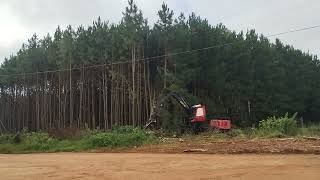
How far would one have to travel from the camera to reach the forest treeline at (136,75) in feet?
162

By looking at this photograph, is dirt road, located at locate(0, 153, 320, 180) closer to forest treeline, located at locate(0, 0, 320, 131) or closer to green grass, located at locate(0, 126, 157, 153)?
green grass, located at locate(0, 126, 157, 153)

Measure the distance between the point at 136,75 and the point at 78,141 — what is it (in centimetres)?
2092

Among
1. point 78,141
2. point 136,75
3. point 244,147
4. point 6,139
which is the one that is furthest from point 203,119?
point 136,75

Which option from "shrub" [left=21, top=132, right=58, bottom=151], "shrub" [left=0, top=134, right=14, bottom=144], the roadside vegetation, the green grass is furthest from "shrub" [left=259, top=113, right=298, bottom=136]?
"shrub" [left=0, top=134, right=14, bottom=144]

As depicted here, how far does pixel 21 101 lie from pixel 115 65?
Answer: 16870 mm

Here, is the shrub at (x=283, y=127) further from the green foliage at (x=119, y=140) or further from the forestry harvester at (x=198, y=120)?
the green foliage at (x=119, y=140)

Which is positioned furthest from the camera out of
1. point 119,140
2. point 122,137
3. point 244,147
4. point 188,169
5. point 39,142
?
point 39,142

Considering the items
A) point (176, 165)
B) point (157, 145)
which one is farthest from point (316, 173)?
point (157, 145)

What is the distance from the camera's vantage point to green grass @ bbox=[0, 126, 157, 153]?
2648 centimetres

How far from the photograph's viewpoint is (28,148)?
1225 inches

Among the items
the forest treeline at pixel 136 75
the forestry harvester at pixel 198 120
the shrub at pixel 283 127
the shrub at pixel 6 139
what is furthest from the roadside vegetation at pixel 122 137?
the forest treeline at pixel 136 75

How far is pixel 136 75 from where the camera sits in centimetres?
4991

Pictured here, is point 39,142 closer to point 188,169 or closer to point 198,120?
point 198,120

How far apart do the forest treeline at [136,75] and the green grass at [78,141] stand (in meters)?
15.0
